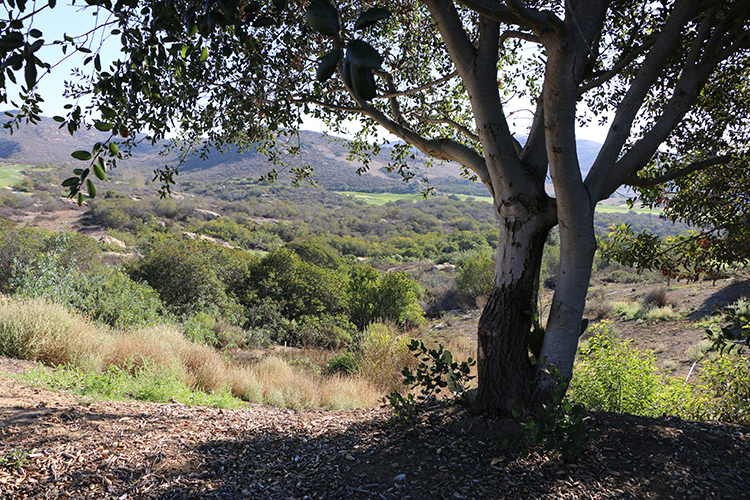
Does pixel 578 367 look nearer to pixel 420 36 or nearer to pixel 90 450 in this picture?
pixel 420 36

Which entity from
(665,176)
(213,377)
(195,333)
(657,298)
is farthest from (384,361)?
(657,298)

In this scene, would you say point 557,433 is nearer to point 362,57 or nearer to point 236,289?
point 362,57

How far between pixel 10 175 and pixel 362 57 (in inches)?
2524

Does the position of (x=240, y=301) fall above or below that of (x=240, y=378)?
below

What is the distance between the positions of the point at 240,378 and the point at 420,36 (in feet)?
16.0

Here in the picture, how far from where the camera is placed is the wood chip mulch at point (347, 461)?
2359mm

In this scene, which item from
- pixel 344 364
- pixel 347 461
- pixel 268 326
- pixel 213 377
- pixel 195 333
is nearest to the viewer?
pixel 347 461

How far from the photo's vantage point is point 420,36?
16.2 ft

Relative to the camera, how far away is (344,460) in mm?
2760

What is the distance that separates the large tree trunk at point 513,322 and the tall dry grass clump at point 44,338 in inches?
176

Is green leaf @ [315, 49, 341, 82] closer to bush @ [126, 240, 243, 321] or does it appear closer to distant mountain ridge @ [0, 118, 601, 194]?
bush @ [126, 240, 243, 321]

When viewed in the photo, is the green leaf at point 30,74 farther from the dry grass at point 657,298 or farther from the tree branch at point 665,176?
the dry grass at point 657,298

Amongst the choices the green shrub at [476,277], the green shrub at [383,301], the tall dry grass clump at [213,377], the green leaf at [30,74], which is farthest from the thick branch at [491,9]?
the green shrub at [476,277]

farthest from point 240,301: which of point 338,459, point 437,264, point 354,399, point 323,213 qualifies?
point 323,213
